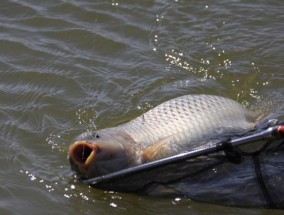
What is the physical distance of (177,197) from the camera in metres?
4.46

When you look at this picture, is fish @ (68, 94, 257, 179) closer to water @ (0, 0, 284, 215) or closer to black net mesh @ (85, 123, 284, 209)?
black net mesh @ (85, 123, 284, 209)

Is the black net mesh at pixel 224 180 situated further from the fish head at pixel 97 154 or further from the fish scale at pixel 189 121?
the fish scale at pixel 189 121

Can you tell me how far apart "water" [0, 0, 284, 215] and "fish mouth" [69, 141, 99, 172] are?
392 mm

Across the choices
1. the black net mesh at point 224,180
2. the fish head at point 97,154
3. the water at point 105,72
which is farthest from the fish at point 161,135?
the water at point 105,72

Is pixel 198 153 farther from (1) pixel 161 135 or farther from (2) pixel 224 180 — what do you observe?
(1) pixel 161 135

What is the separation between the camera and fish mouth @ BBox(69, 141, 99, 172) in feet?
13.7

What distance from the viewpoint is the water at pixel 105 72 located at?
4.77 m

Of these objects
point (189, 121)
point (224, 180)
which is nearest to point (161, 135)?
point (189, 121)

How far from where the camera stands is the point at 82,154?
4250 mm

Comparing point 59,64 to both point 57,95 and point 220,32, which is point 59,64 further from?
point 220,32

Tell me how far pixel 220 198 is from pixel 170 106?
796 millimetres

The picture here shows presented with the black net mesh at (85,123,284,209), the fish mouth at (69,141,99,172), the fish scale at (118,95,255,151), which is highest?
the fish scale at (118,95,255,151)

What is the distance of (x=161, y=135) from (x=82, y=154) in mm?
591

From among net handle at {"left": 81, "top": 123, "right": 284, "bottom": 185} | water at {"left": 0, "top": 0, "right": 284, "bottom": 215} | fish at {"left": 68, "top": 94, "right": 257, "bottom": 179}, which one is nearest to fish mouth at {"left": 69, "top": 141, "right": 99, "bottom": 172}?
fish at {"left": 68, "top": 94, "right": 257, "bottom": 179}
